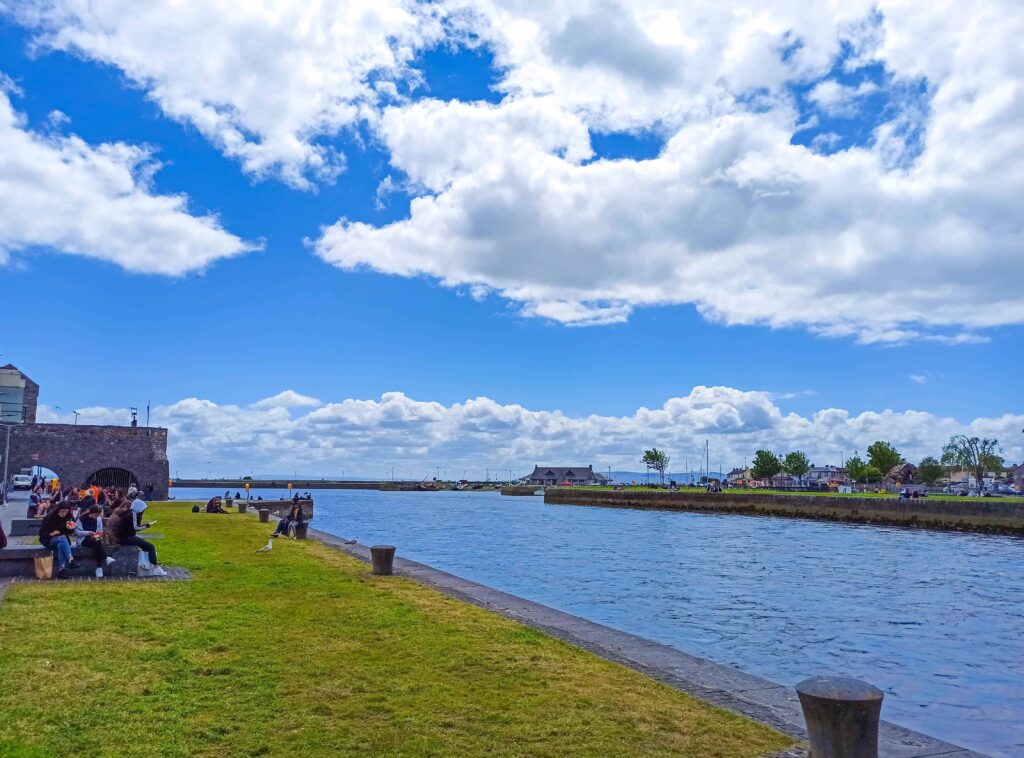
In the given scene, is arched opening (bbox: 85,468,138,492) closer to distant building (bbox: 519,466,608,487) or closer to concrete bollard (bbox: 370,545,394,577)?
concrete bollard (bbox: 370,545,394,577)

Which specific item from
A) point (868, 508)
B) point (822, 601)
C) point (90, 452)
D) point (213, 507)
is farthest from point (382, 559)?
point (868, 508)

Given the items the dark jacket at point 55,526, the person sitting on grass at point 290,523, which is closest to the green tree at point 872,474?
the person sitting on grass at point 290,523

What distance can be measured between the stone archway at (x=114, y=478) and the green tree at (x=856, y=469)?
114161 millimetres

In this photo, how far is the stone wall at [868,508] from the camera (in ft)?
161

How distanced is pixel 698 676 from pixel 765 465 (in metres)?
135

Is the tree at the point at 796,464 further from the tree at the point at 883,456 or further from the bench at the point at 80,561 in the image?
the bench at the point at 80,561

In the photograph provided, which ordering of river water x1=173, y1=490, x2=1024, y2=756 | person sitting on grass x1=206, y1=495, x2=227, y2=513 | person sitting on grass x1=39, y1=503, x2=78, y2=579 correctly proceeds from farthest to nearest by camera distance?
person sitting on grass x1=206, y1=495, x2=227, y2=513 → person sitting on grass x1=39, y1=503, x2=78, y2=579 → river water x1=173, y1=490, x2=1024, y2=756

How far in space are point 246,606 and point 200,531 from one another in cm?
1620

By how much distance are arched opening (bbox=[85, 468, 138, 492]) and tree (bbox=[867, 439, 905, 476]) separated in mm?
105086

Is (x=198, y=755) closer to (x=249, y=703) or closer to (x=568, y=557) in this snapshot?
(x=249, y=703)

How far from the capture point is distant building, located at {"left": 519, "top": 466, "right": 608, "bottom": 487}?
179 m

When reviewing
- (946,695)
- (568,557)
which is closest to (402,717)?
(946,695)

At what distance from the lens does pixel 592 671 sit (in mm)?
9000

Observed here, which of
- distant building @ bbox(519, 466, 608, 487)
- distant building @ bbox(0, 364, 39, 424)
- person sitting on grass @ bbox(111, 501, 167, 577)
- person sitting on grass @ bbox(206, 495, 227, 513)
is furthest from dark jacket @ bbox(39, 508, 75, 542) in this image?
distant building @ bbox(519, 466, 608, 487)
